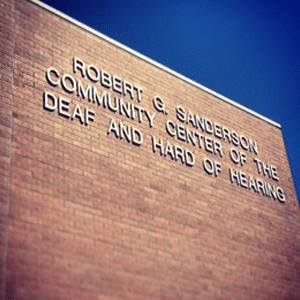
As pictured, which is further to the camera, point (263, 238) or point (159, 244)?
point (263, 238)

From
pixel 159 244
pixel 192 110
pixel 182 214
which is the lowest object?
pixel 159 244

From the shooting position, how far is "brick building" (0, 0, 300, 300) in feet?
22.8

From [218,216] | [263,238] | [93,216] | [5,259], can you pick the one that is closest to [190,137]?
[218,216]

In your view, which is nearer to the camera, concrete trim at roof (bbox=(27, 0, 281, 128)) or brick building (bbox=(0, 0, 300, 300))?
brick building (bbox=(0, 0, 300, 300))

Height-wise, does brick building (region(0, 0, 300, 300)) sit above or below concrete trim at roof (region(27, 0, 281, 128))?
below

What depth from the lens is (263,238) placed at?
9758 mm

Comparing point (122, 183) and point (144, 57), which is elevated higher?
point (144, 57)

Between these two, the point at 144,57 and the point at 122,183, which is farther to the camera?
the point at 144,57

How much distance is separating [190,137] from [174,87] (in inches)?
44.9

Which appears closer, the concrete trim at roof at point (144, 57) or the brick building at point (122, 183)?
the brick building at point (122, 183)

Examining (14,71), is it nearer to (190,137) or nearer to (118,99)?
(118,99)

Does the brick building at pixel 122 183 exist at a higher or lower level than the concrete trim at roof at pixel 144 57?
lower

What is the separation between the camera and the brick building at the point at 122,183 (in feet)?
22.8

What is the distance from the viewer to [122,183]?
8.17 metres
